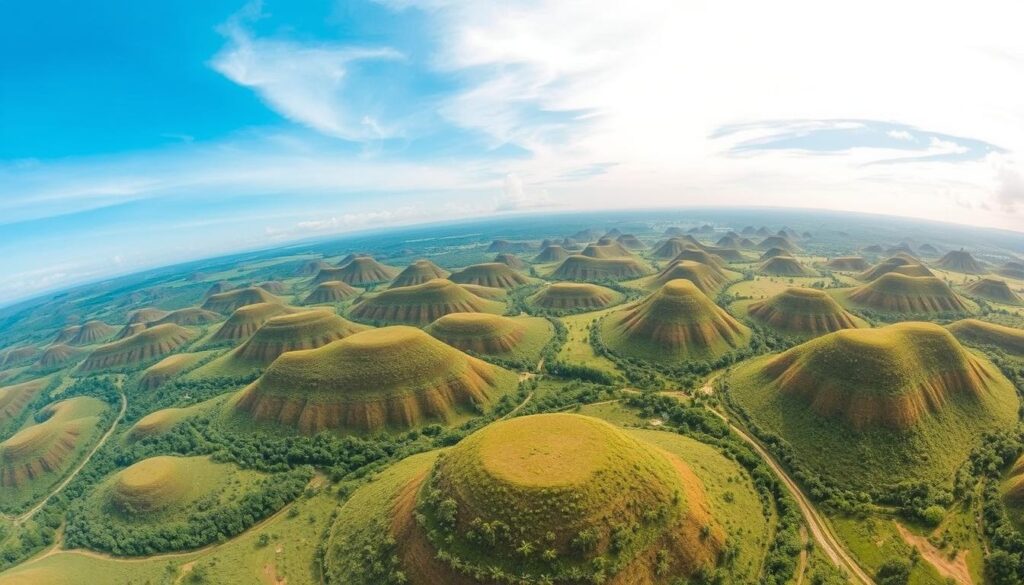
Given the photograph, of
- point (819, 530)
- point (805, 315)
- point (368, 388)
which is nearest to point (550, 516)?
point (819, 530)

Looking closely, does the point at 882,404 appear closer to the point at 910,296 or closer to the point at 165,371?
the point at 910,296

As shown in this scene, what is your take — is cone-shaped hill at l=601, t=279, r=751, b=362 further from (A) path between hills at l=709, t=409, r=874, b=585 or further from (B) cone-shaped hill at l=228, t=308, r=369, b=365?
(B) cone-shaped hill at l=228, t=308, r=369, b=365

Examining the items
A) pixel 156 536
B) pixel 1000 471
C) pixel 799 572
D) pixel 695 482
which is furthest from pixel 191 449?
pixel 1000 471

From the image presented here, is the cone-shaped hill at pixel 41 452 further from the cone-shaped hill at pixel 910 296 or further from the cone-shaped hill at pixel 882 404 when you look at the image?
the cone-shaped hill at pixel 910 296

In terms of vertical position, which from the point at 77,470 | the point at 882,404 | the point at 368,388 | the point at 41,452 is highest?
the point at 368,388

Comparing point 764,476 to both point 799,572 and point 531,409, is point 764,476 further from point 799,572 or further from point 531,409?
point 531,409

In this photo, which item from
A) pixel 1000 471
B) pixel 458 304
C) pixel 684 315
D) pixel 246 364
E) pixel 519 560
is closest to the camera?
pixel 519 560

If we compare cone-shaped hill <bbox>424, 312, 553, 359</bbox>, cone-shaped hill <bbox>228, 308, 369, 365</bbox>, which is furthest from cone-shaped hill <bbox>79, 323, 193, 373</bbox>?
cone-shaped hill <bbox>424, 312, 553, 359</bbox>
